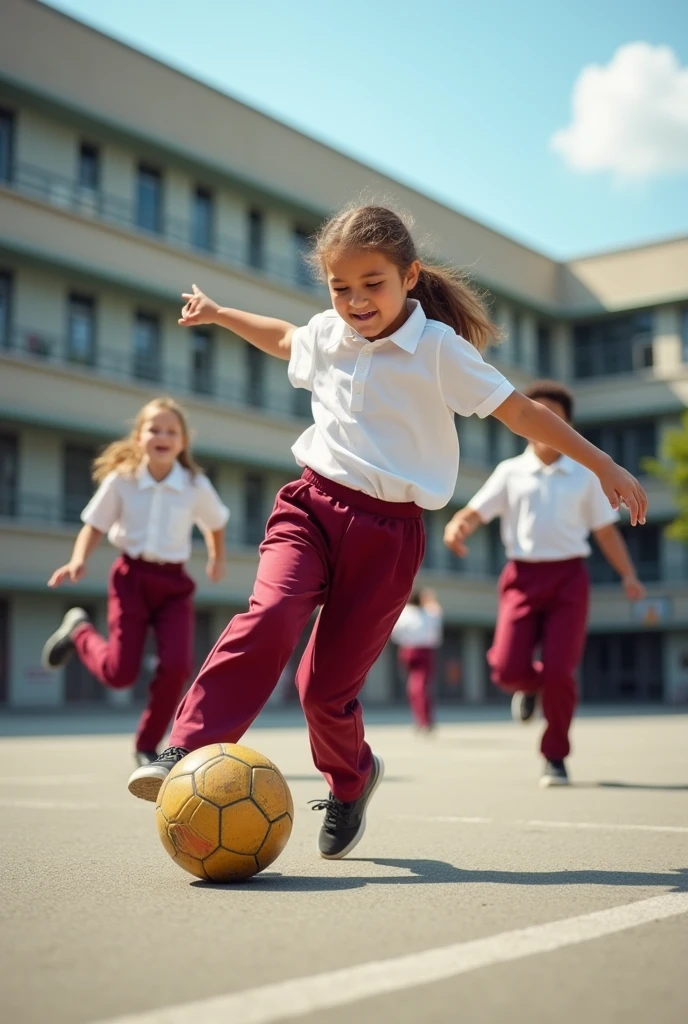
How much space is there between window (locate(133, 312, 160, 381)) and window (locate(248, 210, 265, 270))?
485cm

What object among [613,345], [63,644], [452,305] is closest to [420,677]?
[63,644]

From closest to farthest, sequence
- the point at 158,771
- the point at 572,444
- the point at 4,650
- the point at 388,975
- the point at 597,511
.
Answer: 1. the point at 388,975
2. the point at 158,771
3. the point at 572,444
4. the point at 597,511
5. the point at 4,650

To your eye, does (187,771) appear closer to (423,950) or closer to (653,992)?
(423,950)

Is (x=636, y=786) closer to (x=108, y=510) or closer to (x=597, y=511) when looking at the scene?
(x=597, y=511)

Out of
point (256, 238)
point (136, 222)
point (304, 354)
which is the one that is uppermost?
point (256, 238)

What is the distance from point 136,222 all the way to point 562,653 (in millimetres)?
31786

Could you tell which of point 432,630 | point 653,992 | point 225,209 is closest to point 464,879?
point 653,992

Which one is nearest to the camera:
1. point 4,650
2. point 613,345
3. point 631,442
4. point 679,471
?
point 4,650

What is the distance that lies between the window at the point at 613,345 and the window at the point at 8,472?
1117 inches

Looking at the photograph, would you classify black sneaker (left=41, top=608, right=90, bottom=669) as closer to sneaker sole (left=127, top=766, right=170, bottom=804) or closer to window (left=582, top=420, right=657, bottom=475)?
sneaker sole (left=127, top=766, right=170, bottom=804)

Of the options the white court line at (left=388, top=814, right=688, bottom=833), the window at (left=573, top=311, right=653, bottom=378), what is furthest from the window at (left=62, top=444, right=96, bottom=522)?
the white court line at (left=388, top=814, right=688, bottom=833)

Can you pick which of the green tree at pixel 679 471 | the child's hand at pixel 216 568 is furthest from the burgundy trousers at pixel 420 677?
the green tree at pixel 679 471

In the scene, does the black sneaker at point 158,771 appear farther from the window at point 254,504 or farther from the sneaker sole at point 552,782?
the window at point 254,504

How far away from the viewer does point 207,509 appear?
8742mm
